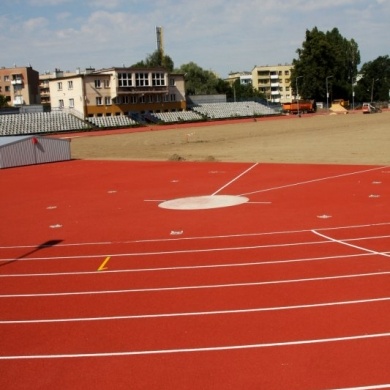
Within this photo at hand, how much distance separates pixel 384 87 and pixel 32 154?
117041 millimetres

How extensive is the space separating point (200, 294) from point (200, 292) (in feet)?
0.29

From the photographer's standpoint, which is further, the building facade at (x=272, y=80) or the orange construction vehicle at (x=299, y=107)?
the building facade at (x=272, y=80)

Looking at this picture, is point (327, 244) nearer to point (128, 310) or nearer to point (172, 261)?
point (172, 261)

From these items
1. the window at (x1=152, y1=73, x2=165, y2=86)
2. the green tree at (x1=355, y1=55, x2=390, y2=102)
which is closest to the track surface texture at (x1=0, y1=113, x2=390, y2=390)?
the window at (x1=152, y1=73, x2=165, y2=86)

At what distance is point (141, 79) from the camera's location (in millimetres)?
80562

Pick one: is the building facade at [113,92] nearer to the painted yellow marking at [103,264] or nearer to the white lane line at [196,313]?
the painted yellow marking at [103,264]

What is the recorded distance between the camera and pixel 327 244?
1125 centimetres

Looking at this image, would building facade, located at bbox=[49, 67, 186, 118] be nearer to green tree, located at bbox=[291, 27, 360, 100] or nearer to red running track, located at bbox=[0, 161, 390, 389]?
green tree, located at bbox=[291, 27, 360, 100]

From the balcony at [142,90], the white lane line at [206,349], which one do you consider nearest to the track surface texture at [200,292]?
the white lane line at [206,349]

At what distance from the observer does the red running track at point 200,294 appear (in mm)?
6113

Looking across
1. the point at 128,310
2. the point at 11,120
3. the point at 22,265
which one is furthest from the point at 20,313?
the point at 11,120

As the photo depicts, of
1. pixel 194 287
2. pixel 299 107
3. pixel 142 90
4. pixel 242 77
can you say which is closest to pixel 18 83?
pixel 142 90

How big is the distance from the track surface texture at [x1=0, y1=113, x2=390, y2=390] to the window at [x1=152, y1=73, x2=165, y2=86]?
65528mm

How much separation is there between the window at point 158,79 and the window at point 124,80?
393 centimetres
